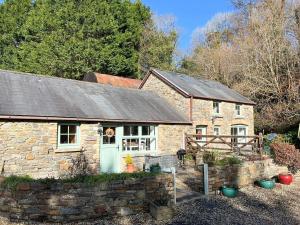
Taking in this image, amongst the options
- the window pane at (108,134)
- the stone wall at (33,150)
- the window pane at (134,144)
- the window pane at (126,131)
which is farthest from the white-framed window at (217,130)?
the stone wall at (33,150)

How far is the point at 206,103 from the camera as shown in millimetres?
23250

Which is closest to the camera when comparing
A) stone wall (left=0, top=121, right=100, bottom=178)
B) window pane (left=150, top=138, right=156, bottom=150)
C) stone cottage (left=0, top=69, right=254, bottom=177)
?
stone wall (left=0, top=121, right=100, bottom=178)

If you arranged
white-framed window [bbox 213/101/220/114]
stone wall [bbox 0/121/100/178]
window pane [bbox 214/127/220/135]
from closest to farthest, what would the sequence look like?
stone wall [bbox 0/121/100/178] < window pane [bbox 214/127/220/135] < white-framed window [bbox 213/101/220/114]

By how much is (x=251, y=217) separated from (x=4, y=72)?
1236 centimetres

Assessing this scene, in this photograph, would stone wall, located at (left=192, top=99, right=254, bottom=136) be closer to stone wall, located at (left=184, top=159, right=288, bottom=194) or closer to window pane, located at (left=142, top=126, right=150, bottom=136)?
window pane, located at (left=142, top=126, right=150, bottom=136)

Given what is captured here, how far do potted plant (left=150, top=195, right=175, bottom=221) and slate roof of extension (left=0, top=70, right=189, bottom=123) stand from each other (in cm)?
680

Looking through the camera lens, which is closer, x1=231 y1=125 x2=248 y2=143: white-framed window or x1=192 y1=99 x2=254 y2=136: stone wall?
x1=192 y1=99 x2=254 y2=136: stone wall

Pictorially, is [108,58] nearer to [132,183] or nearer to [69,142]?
[69,142]

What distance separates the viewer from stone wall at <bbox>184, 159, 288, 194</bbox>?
12164mm

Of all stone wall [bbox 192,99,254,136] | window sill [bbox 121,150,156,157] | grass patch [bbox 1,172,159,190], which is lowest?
grass patch [bbox 1,172,159,190]

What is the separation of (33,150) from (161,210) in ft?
22.9

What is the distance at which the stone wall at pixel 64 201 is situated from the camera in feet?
26.9

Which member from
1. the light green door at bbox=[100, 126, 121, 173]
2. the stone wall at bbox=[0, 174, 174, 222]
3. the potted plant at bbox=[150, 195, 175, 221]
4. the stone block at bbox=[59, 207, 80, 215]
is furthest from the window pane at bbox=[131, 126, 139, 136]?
the stone block at bbox=[59, 207, 80, 215]

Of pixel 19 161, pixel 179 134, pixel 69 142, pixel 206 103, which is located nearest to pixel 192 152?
pixel 179 134
